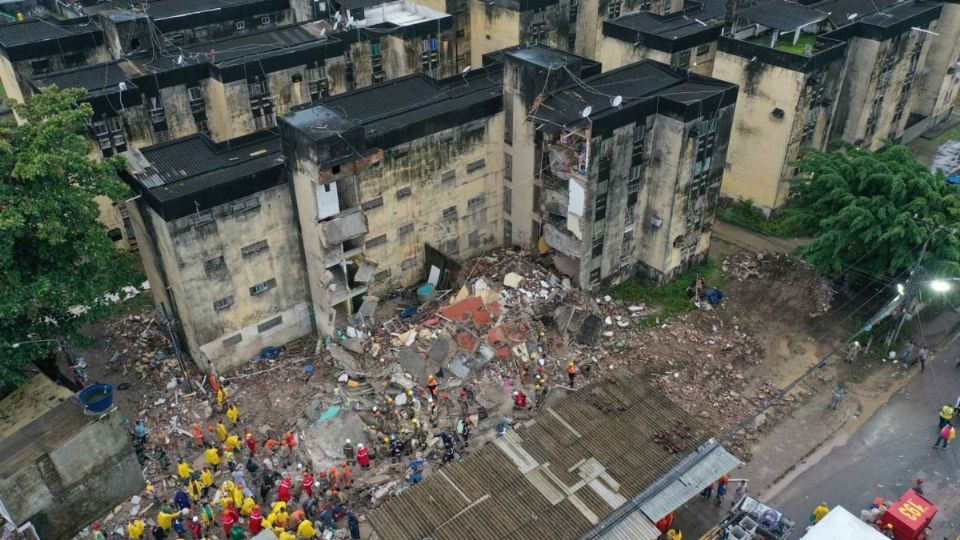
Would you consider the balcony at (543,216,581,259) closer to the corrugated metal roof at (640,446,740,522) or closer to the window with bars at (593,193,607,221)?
the window with bars at (593,193,607,221)

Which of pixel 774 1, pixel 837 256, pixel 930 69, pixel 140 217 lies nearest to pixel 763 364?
pixel 837 256

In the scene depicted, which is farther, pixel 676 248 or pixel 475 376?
pixel 676 248

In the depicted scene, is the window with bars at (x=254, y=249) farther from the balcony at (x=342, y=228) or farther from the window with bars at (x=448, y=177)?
the window with bars at (x=448, y=177)

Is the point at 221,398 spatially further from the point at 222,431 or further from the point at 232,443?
the point at 232,443

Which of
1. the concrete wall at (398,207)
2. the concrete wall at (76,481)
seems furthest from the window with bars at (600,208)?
the concrete wall at (76,481)

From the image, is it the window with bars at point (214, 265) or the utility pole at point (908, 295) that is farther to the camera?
the window with bars at point (214, 265)

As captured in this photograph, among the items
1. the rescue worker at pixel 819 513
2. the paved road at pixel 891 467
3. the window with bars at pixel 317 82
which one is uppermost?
the window with bars at pixel 317 82

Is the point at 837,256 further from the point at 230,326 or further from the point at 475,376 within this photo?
the point at 230,326
